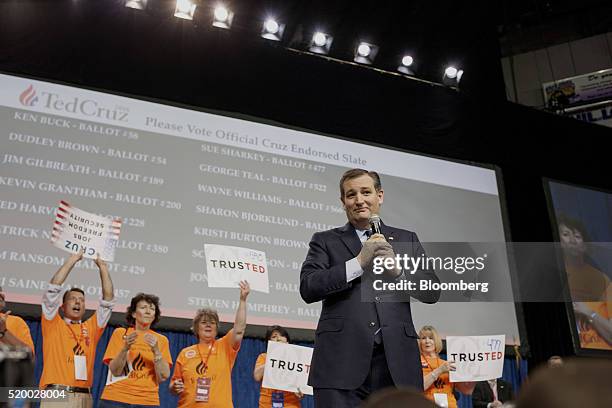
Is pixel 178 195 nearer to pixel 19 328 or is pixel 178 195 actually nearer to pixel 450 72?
pixel 19 328

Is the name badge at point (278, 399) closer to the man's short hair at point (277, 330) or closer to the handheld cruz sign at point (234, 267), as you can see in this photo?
the man's short hair at point (277, 330)

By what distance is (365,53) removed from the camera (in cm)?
611

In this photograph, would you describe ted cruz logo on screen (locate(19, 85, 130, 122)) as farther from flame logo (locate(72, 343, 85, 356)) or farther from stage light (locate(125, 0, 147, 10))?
flame logo (locate(72, 343, 85, 356))

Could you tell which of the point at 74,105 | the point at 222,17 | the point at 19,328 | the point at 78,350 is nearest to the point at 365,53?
the point at 222,17

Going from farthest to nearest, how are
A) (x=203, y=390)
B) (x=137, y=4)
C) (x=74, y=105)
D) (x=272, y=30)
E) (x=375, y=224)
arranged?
1. (x=272, y=30)
2. (x=137, y=4)
3. (x=74, y=105)
4. (x=203, y=390)
5. (x=375, y=224)

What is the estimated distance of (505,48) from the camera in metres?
8.49

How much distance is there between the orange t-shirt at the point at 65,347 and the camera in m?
3.62

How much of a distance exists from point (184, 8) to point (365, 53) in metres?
1.73

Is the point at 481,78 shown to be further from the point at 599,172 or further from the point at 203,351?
the point at 203,351

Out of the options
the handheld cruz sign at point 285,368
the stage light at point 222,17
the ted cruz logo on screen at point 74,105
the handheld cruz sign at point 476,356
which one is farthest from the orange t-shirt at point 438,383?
the stage light at point 222,17

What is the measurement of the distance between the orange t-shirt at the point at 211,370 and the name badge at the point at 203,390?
0.06 ft

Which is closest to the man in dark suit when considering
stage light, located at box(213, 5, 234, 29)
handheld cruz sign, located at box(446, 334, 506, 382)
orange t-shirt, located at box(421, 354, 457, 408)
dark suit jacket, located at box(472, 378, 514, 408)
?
orange t-shirt, located at box(421, 354, 457, 408)

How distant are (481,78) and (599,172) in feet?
4.92

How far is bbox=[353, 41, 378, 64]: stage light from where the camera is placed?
610 cm
